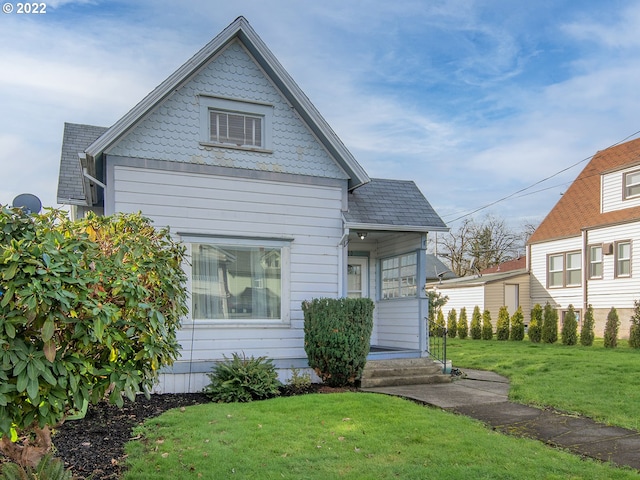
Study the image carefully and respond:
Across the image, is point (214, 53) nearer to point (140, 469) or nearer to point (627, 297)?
point (140, 469)

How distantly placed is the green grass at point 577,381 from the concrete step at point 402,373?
1422 millimetres

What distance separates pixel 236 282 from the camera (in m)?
8.79

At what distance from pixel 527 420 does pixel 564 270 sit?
16972mm

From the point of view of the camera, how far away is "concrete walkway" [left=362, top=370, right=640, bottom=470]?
5.08 meters

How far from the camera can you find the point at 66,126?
12219mm

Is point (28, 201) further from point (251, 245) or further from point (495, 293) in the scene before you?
point (495, 293)

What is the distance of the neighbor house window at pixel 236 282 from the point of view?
28.1 ft

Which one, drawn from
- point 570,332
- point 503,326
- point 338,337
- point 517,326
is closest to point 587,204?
point 517,326

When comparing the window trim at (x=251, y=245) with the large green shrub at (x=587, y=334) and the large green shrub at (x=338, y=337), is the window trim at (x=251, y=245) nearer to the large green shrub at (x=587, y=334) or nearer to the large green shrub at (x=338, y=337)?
the large green shrub at (x=338, y=337)

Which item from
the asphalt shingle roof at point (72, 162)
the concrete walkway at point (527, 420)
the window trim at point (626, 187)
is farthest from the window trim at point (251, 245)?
the window trim at point (626, 187)

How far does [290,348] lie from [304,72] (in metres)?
6.96

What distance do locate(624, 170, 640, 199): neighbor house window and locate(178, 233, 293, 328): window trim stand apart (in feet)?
50.9

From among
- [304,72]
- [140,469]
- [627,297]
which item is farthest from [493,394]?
[627,297]

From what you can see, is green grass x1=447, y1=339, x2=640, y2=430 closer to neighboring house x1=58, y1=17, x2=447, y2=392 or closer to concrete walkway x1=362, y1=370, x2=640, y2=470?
concrete walkway x1=362, y1=370, x2=640, y2=470
